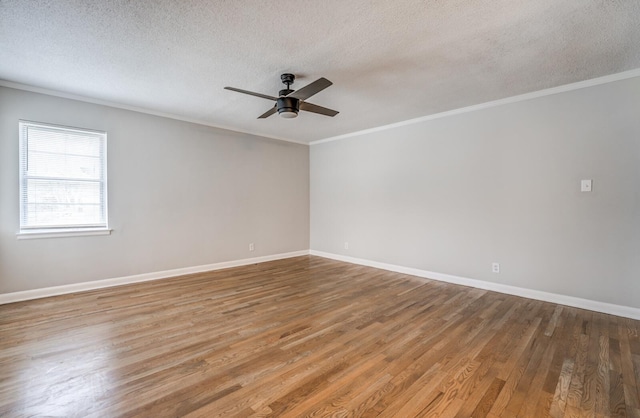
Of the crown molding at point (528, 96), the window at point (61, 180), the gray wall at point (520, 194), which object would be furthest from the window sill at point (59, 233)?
the crown molding at point (528, 96)

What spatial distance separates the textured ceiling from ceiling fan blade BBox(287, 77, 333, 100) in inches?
11.8

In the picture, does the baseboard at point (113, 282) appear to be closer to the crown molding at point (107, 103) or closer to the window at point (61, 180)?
the window at point (61, 180)

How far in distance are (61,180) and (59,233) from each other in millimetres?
697

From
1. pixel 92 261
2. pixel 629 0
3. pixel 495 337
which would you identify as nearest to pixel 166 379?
pixel 495 337

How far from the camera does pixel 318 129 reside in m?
5.31

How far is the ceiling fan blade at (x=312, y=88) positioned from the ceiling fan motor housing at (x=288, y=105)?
0.06 m

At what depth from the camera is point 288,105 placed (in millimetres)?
2971

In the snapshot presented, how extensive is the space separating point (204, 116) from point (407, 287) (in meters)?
4.13

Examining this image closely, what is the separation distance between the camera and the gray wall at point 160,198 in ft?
11.4

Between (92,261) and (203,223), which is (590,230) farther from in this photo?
(92,261)

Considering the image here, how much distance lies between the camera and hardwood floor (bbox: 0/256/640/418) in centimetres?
168

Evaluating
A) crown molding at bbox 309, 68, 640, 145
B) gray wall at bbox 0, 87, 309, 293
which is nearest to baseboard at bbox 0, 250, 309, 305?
gray wall at bbox 0, 87, 309, 293

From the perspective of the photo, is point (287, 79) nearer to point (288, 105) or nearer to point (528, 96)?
point (288, 105)

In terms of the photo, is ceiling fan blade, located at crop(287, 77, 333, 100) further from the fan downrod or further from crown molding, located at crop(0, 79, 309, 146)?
crown molding, located at crop(0, 79, 309, 146)
